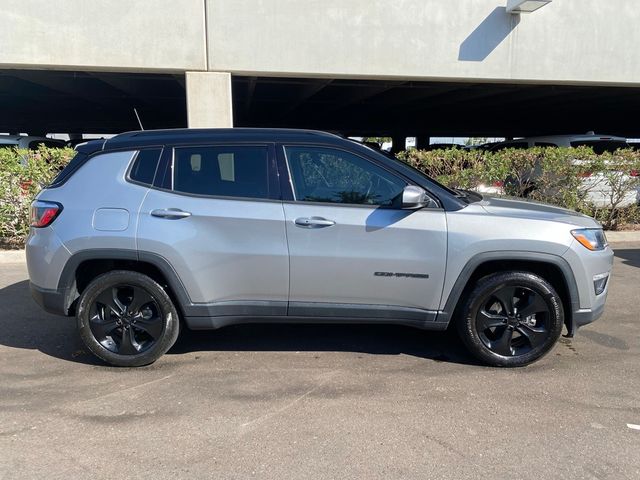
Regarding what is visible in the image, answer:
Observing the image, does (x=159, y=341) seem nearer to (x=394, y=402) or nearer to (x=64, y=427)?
(x=64, y=427)

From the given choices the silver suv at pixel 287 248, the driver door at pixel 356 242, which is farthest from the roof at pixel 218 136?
the driver door at pixel 356 242

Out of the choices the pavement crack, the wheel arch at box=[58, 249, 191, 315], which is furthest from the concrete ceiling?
the pavement crack

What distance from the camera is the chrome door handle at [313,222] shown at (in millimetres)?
3648

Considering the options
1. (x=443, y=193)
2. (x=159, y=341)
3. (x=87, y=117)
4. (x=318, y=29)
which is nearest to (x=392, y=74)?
(x=318, y=29)

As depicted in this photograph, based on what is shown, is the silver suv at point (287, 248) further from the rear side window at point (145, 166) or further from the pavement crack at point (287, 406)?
the pavement crack at point (287, 406)

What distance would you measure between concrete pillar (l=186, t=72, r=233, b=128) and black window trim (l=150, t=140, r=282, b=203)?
4.73 m

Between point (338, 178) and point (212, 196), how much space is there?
98 centimetres

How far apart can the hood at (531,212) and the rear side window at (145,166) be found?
8.48 feet

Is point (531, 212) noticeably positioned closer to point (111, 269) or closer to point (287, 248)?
point (287, 248)

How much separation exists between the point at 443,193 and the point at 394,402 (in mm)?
1595

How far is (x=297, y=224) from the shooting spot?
144 inches

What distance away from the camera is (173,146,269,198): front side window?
3.77 m

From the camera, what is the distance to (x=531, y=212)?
3.81 meters

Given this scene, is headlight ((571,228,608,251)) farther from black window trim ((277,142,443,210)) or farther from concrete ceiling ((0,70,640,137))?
concrete ceiling ((0,70,640,137))
